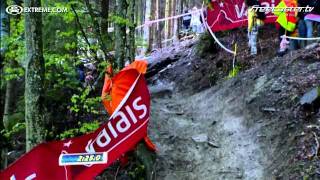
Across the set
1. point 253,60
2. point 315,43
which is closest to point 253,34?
point 253,60

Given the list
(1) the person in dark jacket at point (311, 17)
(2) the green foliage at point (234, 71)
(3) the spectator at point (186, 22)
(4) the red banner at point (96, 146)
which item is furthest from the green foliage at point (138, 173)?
(3) the spectator at point (186, 22)

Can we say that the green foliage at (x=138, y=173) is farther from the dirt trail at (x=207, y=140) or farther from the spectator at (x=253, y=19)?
the spectator at (x=253, y=19)

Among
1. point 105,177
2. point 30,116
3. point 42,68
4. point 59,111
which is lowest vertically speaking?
point 105,177

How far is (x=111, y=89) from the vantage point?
6.96m

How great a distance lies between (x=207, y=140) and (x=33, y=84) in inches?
146

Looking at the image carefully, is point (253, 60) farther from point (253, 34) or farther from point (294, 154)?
point (294, 154)

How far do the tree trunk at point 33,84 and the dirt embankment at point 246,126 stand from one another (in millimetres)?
2343

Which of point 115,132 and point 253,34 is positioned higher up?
point 253,34

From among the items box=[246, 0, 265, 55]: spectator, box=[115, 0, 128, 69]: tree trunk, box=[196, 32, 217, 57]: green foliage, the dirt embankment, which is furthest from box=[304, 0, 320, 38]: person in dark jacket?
box=[115, 0, 128, 69]: tree trunk

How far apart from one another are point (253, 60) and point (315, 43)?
218 cm

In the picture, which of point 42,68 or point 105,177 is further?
point 105,177

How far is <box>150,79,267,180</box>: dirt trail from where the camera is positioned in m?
7.81

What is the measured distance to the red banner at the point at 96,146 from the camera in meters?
5.35

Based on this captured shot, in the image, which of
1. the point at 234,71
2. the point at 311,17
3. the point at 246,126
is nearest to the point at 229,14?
the point at 234,71
